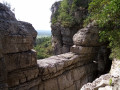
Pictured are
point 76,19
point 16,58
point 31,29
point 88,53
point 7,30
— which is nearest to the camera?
point 7,30

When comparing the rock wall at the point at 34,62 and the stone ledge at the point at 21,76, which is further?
the stone ledge at the point at 21,76

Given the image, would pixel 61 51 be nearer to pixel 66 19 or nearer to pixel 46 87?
pixel 66 19

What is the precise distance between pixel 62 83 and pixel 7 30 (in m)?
4.46

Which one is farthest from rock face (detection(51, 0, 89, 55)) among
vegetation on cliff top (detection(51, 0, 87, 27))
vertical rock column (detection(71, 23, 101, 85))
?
vertical rock column (detection(71, 23, 101, 85))

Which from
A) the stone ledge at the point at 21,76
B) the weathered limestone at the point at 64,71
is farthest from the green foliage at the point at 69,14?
the stone ledge at the point at 21,76

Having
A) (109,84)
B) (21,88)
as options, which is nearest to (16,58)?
(21,88)

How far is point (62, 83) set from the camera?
22.3 ft

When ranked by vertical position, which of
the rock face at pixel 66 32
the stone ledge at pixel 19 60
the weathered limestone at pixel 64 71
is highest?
the rock face at pixel 66 32

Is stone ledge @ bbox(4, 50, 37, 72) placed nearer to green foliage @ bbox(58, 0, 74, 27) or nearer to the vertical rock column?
the vertical rock column

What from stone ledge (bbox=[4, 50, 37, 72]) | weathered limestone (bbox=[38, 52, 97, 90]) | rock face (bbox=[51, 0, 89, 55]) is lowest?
weathered limestone (bbox=[38, 52, 97, 90])

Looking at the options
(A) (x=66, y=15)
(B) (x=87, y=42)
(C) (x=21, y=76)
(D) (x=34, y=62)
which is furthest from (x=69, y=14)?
(C) (x=21, y=76)

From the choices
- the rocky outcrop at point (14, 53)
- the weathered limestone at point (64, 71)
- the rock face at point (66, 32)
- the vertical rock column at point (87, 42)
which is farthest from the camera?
the rock face at point (66, 32)

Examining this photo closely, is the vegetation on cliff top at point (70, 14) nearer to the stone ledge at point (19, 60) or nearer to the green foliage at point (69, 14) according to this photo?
the green foliage at point (69, 14)

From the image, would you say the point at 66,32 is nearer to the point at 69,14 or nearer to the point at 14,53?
the point at 69,14
